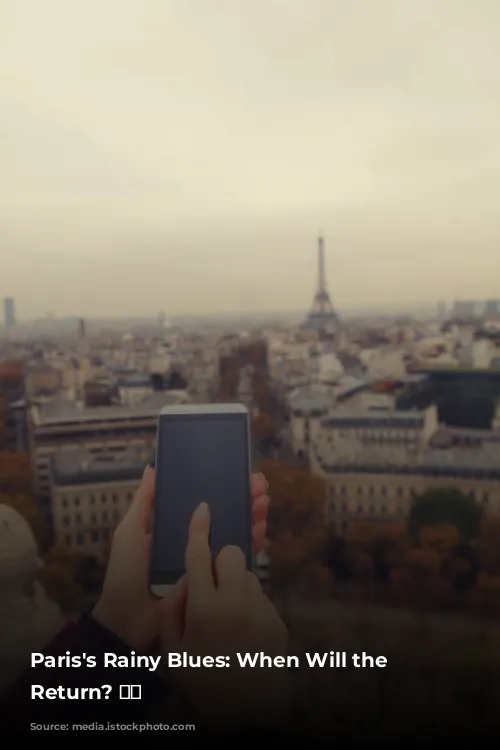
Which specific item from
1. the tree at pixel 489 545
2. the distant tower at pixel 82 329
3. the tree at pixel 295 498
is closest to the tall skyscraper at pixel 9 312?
the distant tower at pixel 82 329

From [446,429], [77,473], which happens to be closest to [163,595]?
[77,473]

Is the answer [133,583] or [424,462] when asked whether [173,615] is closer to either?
[133,583]

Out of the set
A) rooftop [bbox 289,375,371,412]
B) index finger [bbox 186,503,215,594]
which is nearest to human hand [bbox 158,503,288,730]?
index finger [bbox 186,503,215,594]

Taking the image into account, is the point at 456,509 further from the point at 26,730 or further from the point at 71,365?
the point at 71,365

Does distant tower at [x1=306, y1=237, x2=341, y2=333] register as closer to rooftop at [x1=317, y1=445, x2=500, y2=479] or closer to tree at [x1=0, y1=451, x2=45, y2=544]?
rooftop at [x1=317, y1=445, x2=500, y2=479]

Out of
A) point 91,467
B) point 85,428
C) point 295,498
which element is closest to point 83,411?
point 85,428

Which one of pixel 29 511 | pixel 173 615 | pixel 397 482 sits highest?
pixel 173 615

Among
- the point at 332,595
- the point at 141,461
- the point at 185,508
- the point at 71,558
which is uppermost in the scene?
the point at 185,508
